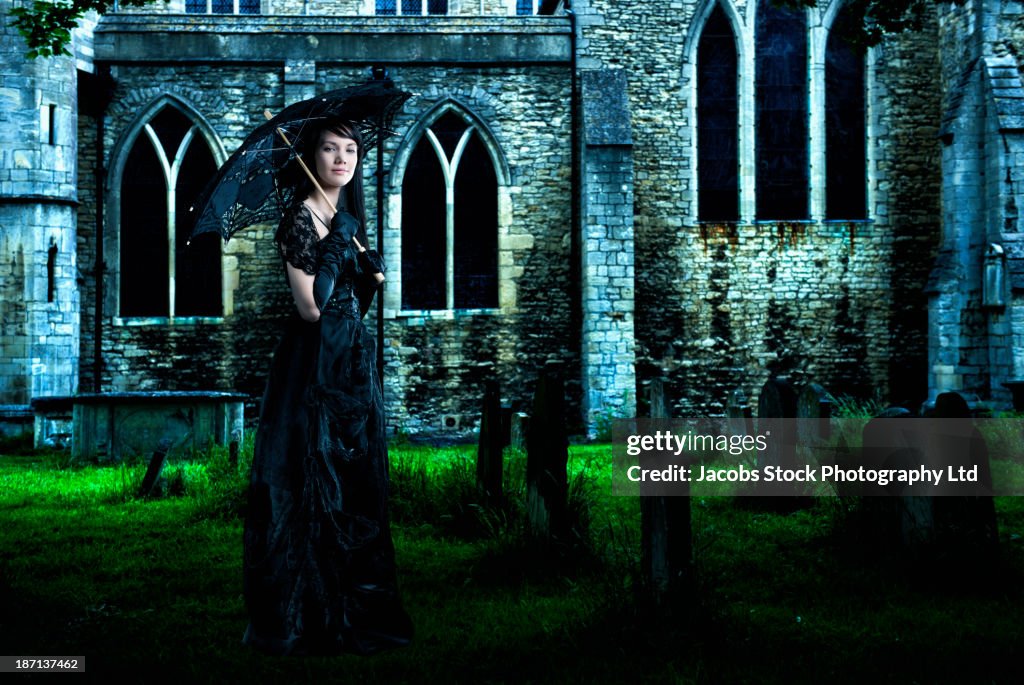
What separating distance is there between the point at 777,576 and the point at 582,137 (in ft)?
35.4

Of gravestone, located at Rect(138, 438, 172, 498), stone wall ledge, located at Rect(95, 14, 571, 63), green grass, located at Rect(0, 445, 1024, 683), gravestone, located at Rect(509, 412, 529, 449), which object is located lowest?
green grass, located at Rect(0, 445, 1024, 683)

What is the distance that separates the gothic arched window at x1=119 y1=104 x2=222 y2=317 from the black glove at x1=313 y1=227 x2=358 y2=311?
12073 mm

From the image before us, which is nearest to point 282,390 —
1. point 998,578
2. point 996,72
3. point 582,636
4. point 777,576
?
point 582,636

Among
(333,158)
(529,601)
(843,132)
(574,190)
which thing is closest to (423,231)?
(574,190)

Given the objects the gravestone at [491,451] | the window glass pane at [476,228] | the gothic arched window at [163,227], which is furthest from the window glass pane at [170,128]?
the gravestone at [491,451]

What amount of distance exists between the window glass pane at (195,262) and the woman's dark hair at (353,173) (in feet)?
38.8

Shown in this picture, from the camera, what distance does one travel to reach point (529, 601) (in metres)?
4.99

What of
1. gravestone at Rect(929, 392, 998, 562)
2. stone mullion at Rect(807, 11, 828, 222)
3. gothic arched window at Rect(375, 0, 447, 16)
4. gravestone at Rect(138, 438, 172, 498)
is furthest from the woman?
gothic arched window at Rect(375, 0, 447, 16)

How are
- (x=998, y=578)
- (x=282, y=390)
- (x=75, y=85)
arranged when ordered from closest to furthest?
(x=282, y=390) < (x=998, y=578) < (x=75, y=85)

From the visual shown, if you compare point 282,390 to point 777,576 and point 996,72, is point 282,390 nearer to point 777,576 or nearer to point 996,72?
point 777,576

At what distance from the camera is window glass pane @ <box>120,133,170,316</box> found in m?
15.4

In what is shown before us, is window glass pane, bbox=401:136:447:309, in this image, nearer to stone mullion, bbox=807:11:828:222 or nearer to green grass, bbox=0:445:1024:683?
stone mullion, bbox=807:11:828:222

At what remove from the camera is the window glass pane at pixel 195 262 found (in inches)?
610

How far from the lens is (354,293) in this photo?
424cm
